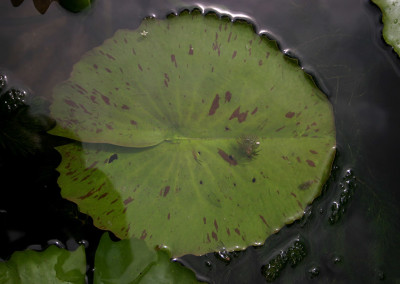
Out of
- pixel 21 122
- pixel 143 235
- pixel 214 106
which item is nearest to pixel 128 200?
pixel 143 235

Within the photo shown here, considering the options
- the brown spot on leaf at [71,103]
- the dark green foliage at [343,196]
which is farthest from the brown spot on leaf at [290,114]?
the brown spot on leaf at [71,103]

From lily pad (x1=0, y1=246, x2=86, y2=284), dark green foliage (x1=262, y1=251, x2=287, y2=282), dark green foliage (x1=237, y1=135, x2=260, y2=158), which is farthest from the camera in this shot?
dark green foliage (x1=262, y1=251, x2=287, y2=282)

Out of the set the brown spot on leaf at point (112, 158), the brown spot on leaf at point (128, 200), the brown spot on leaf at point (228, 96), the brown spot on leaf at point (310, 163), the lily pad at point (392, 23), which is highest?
the lily pad at point (392, 23)

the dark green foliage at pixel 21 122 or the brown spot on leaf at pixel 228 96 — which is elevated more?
the brown spot on leaf at pixel 228 96

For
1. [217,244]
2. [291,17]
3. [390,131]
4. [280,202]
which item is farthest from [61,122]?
[390,131]

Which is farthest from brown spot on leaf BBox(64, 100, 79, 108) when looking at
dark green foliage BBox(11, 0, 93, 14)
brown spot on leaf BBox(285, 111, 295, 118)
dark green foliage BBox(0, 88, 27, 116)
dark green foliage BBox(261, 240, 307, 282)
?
dark green foliage BBox(261, 240, 307, 282)

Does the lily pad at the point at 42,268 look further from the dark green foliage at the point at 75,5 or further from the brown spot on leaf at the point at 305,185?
the dark green foliage at the point at 75,5

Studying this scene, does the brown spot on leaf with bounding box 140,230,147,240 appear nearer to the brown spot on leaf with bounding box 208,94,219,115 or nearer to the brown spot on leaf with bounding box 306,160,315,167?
the brown spot on leaf with bounding box 208,94,219,115
